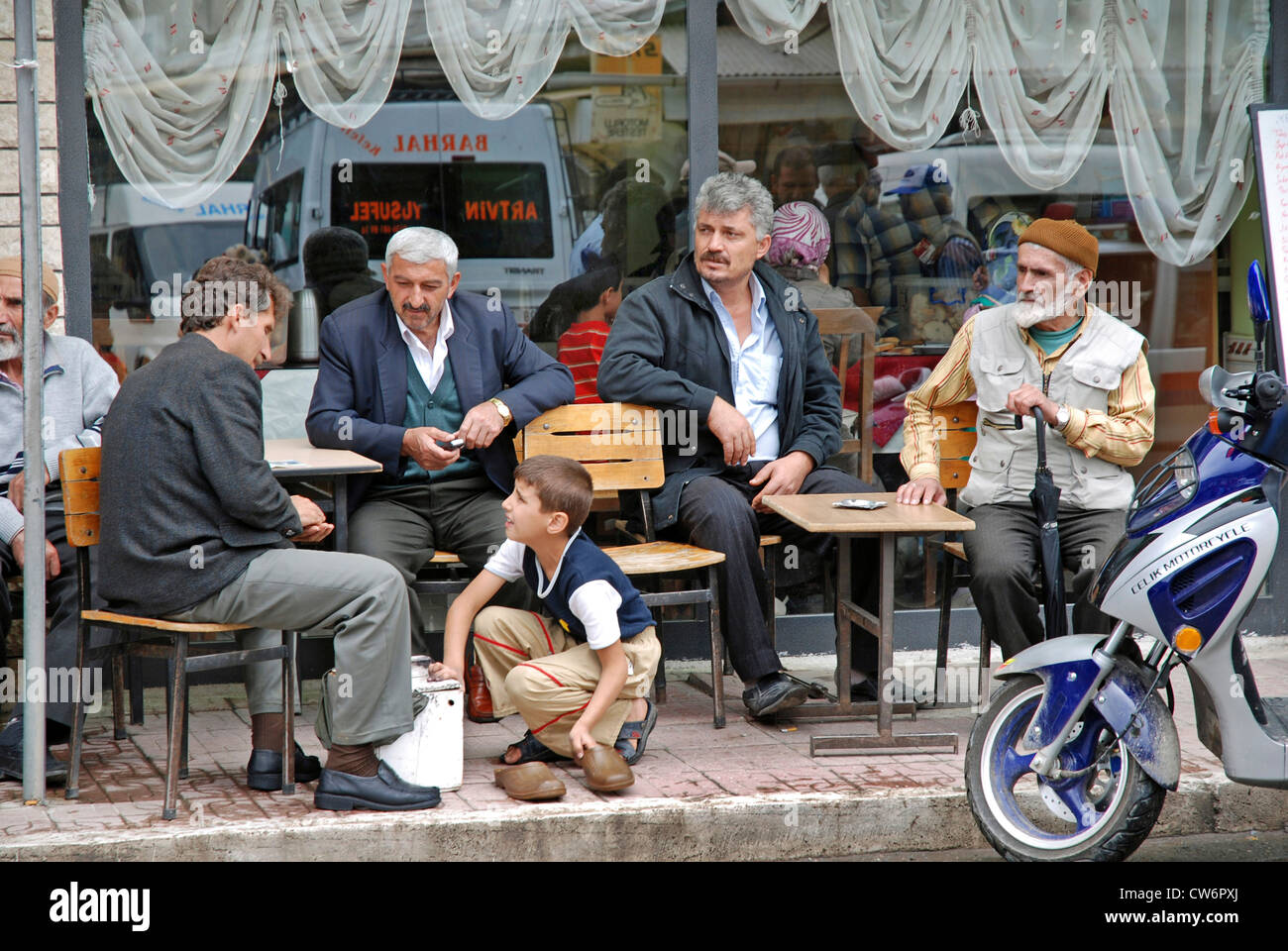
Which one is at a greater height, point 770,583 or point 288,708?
point 770,583

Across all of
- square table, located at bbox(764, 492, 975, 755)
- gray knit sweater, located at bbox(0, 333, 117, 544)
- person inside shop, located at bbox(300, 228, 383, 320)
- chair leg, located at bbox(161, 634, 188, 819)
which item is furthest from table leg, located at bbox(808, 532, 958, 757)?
gray knit sweater, located at bbox(0, 333, 117, 544)

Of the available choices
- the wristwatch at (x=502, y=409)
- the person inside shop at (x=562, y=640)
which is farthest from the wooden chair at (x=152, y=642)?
the wristwatch at (x=502, y=409)

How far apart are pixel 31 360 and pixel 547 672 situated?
159 centimetres

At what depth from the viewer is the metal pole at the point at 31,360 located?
3.67m

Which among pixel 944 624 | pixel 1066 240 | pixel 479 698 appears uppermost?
pixel 1066 240

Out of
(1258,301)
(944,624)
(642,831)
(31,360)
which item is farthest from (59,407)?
(1258,301)

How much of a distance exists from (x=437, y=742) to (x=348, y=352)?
1.53m

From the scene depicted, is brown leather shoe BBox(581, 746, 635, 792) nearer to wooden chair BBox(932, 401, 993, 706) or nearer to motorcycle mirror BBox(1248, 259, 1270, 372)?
wooden chair BBox(932, 401, 993, 706)

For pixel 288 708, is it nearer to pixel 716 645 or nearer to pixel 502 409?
pixel 502 409

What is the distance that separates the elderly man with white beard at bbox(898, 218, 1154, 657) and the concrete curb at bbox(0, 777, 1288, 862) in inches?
27.9

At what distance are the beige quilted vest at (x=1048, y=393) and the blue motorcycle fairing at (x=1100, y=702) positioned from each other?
1305 mm

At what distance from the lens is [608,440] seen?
5012 millimetres

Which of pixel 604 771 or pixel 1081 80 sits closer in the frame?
pixel 604 771

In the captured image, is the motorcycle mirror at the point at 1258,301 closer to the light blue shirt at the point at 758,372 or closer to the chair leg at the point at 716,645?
the chair leg at the point at 716,645
